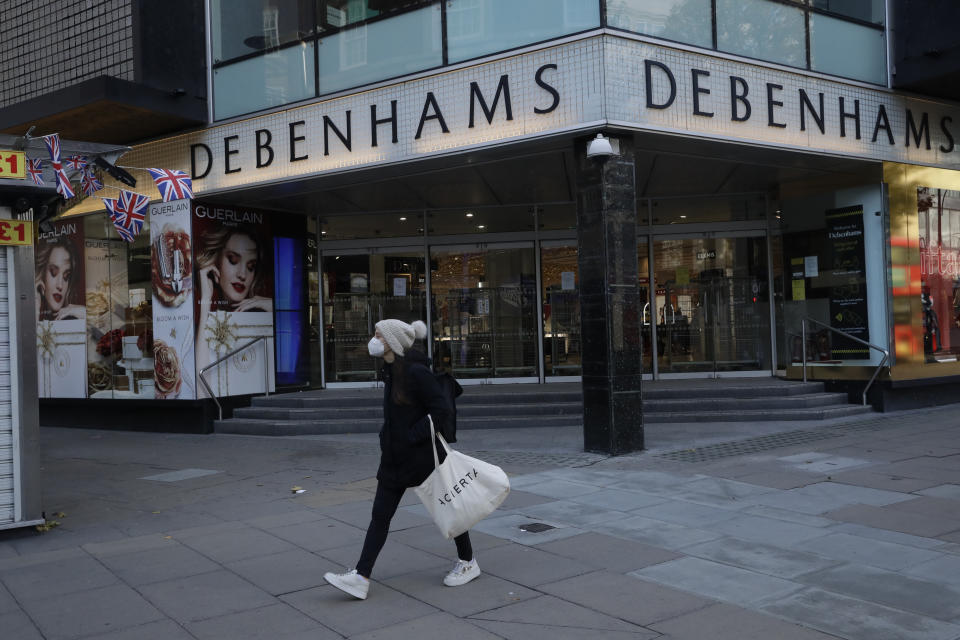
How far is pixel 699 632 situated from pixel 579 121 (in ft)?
22.7

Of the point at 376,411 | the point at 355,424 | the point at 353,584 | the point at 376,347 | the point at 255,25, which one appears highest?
the point at 255,25

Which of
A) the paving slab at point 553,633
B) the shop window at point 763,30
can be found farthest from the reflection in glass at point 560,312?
the paving slab at point 553,633

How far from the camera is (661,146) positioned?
10984 millimetres

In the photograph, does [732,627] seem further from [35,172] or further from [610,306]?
[35,172]

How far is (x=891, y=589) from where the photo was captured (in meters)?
5.00

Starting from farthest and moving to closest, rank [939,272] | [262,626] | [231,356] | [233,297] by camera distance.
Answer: [233,297] → [231,356] → [939,272] → [262,626]

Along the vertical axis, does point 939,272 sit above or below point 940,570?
above

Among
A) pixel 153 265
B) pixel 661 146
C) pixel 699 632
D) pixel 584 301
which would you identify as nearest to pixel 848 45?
pixel 661 146

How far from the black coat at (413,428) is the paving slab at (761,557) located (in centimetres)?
214

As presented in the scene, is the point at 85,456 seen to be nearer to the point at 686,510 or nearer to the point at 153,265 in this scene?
the point at 153,265

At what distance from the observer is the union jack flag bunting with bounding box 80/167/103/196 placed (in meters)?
8.25

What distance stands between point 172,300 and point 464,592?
10.1m

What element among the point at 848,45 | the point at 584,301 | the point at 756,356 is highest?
the point at 848,45

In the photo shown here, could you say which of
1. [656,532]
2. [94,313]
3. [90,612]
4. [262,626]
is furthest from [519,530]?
[94,313]
